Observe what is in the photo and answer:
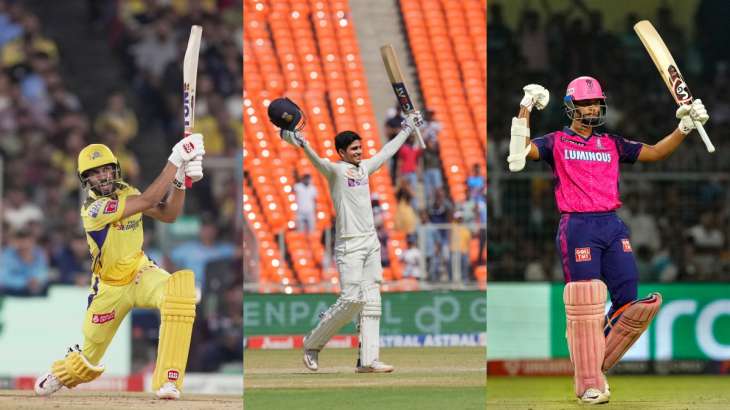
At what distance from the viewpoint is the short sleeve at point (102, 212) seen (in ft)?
29.5

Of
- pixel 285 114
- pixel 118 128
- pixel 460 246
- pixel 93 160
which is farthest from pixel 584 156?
pixel 118 128

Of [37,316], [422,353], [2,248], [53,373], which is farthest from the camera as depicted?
[2,248]

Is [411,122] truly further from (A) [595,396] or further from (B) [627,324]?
(A) [595,396]

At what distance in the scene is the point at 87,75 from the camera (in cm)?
2136

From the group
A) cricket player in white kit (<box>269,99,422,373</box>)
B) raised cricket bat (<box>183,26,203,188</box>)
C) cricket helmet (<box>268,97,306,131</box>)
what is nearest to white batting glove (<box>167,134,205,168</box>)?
raised cricket bat (<box>183,26,203,188</box>)

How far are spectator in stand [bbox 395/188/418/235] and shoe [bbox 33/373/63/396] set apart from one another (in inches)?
205

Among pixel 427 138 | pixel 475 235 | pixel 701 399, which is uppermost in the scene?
pixel 427 138

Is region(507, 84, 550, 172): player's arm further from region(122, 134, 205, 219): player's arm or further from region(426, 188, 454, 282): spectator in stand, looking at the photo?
region(426, 188, 454, 282): spectator in stand

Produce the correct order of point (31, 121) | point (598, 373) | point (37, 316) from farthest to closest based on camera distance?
point (31, 121)
point (37, 316)
point (598, 373)

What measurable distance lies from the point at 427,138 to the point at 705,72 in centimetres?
747

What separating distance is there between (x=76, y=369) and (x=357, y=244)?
208 centimetres

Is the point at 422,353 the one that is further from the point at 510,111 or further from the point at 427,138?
the point at 510,111

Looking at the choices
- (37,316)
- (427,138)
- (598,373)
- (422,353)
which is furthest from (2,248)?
(598,373)

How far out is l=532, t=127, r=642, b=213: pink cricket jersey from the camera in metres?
8.88
